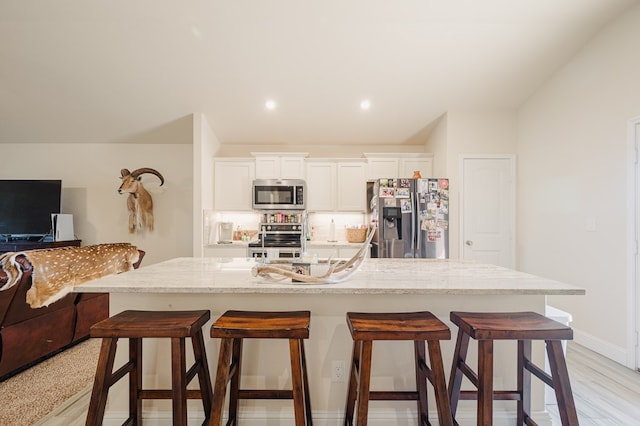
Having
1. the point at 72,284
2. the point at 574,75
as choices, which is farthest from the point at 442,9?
the point at 72,284

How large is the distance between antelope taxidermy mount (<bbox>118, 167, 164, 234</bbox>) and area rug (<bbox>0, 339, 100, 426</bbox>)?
241 cm

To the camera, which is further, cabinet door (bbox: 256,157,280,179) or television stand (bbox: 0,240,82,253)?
cabinet door (bbox: 256,157,280,179)

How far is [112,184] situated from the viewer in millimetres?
4898

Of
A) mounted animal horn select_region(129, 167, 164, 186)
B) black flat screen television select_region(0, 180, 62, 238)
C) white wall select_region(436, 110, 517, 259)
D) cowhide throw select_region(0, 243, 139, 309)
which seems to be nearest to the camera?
cowhide throw select_region(0, 243, 139, 309)

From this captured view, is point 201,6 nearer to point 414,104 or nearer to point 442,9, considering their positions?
point 442,9

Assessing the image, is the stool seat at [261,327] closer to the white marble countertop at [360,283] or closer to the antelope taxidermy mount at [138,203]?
the white marble countertop at [360,283]

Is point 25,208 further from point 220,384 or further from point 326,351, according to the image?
point 326,351

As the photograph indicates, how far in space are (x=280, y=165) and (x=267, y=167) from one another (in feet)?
0.64

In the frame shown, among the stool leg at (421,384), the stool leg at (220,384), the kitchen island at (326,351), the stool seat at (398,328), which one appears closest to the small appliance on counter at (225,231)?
the kitchen island at (326,351)

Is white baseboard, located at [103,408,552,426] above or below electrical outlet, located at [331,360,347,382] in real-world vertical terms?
below

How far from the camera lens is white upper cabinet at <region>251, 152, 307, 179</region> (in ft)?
14.4

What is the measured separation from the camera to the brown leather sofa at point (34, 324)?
2094 millimetres

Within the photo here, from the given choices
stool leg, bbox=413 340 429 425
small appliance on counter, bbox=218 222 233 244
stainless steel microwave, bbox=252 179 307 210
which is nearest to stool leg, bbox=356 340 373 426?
stool leg, bbox=413 340 429 425

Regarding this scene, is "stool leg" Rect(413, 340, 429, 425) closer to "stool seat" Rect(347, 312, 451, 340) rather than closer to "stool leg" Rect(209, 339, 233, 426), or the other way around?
"stool seat" Rect(347, 312, 451, 340)
